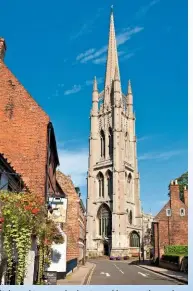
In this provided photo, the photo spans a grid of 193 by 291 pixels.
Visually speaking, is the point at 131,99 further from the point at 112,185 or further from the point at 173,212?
the point at 173,212

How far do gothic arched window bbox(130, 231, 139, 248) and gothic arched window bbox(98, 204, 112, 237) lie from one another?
4.95m

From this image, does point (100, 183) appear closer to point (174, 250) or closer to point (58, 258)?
point (174, 250)

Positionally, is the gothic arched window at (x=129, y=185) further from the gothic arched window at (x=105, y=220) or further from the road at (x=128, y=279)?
the road at (x=128, y=279)

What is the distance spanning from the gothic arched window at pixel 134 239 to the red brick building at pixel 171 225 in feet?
121

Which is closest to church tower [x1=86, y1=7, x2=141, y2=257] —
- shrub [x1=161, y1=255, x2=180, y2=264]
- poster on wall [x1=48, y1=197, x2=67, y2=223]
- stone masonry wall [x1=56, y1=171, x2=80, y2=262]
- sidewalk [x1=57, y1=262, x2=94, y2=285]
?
shrub [x1=161, y1=255, x2=180, y2=264]

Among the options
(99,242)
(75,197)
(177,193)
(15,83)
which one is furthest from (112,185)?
(15,83)

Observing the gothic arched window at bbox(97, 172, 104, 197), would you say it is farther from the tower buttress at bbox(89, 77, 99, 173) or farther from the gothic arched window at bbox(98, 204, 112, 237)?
the gothic arched window at bbox(98, 204, 112, 237)

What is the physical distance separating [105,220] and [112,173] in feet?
32.1

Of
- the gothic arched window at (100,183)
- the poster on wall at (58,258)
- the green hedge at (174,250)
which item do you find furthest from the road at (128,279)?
the gothic arched window at (100,183)

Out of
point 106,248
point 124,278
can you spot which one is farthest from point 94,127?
point 124,278

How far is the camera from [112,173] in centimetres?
7850

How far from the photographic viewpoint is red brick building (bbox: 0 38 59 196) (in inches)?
625

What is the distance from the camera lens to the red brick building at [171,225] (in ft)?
121

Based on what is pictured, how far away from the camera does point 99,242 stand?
74.2 meters
